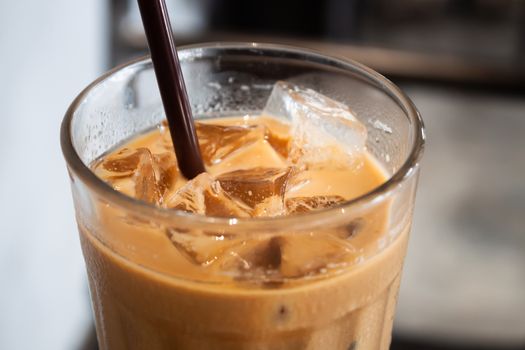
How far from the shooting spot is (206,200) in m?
0.65

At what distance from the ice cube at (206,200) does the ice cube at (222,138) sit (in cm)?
12

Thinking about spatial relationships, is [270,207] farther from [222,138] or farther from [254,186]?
[222,138]

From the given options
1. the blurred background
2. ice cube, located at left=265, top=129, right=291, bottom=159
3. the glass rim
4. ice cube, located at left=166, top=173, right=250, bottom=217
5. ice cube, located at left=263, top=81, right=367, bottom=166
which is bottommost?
the blurred background

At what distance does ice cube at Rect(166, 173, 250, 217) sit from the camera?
0.64 metres

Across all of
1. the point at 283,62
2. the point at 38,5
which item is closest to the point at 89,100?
the point at 283,62

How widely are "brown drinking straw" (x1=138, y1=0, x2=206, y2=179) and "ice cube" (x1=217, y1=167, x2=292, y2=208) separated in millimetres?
48

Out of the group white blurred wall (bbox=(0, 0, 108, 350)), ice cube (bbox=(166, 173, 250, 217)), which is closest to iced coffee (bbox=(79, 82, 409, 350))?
ice cube (bbox=(166, 173, 250, 217))

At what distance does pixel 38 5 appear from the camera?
1.68m

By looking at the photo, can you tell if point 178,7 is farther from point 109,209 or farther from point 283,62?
point 109,209

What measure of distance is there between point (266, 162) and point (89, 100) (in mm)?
197

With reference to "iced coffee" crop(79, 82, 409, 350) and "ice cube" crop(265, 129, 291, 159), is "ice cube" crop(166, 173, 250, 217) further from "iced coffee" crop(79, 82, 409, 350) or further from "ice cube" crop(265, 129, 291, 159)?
"ice cube" crop(265, 129, 291, 159)

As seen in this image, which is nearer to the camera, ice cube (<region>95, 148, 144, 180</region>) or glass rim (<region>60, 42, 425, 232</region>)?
glass rim (<region>60, 42, 425, 232</region>)

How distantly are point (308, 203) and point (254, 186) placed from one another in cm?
6

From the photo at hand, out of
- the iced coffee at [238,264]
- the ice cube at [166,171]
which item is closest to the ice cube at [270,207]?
the iced coffee at [238,264]
